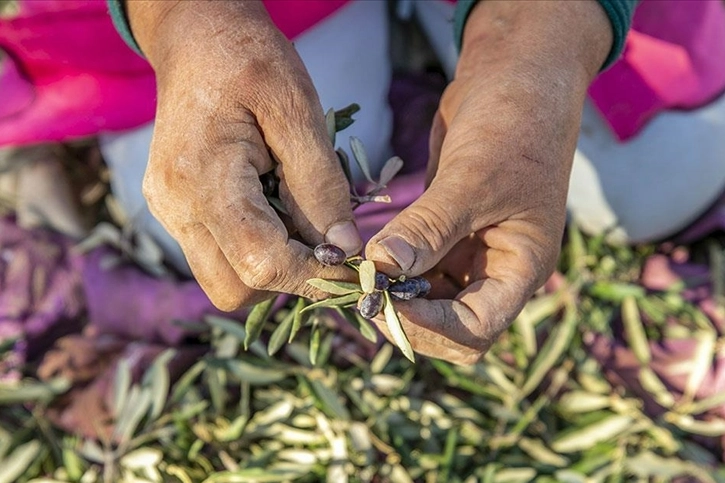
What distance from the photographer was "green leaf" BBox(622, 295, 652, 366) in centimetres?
155

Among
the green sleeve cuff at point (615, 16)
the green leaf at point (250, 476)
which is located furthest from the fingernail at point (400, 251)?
the green leaf at point (250, 476)

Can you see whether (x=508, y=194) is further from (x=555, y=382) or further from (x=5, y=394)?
(x=5, y=394)

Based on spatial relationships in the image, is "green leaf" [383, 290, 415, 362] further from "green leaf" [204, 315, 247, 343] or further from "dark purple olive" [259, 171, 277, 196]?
"green leaf" [204, 315, 247, 343]

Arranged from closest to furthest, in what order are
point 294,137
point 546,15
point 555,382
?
1. point 294,137
2. point 546,15
3. point 555,382

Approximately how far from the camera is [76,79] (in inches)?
58.1

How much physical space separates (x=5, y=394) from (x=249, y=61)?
94 cm

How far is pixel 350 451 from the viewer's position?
136cm

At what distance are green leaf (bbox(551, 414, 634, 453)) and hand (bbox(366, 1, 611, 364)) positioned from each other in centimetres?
56

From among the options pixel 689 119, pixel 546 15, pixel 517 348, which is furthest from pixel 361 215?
pixel 689 119

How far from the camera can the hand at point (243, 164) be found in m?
0.82

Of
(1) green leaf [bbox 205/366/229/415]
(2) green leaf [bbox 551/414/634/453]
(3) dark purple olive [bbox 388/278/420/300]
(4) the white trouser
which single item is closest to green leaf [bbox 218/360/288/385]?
(1) green leaf [bbox 205/366/229/415]

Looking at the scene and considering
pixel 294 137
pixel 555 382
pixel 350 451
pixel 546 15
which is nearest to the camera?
pixel 294 137

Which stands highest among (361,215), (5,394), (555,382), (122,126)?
(122,126)

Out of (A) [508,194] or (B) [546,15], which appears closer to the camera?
(A) [508,194]
